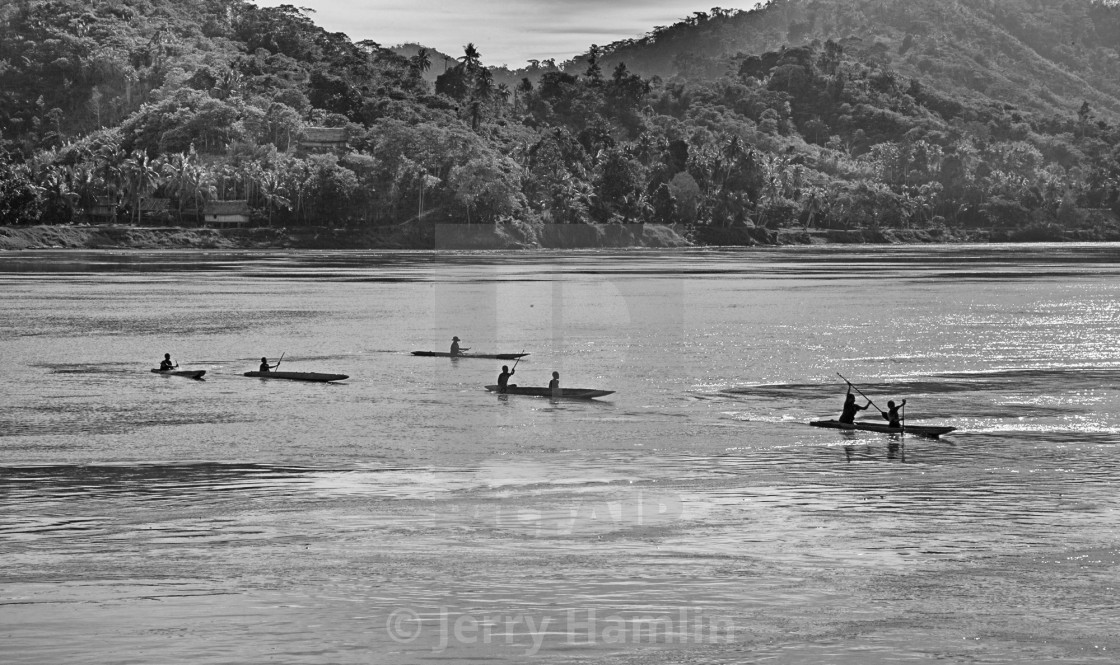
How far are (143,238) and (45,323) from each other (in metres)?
103

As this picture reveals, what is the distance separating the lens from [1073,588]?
22.6 meters

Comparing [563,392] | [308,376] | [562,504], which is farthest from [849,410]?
[308,376]

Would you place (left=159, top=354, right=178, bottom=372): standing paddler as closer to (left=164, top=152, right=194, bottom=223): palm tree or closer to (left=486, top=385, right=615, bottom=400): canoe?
(left=486, top=385, right=615, bottom=400): canoe

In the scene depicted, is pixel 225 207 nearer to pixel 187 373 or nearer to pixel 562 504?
pixel 187 373

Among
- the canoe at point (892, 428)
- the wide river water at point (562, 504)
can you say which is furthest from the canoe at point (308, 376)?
the canoe at point (892, 428)

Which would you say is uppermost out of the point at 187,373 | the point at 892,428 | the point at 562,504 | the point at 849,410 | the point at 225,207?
the point at 225,207

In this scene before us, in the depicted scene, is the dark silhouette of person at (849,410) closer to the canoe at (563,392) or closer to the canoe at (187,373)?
the canoe at (563,392)

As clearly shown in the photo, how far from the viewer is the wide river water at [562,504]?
804 inches

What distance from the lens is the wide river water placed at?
20.4 metres

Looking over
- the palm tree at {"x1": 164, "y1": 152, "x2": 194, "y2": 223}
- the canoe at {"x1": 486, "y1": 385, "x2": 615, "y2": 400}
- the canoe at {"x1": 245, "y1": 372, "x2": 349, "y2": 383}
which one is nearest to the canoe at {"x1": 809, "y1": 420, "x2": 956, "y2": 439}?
the canoe at {"x1": 486, "y1": 385, "x2": 615, "y2": 400}

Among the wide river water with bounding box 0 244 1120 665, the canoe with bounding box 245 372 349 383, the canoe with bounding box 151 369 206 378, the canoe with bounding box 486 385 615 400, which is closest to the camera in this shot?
the wide river water with bounding box 0 244 1120 665

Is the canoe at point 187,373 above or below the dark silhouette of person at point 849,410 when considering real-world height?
below

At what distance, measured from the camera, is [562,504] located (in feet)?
95.8

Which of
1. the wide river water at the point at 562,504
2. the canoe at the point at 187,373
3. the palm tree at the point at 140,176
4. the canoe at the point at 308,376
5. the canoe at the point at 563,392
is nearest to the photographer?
the wide river water at the point at 562,504
